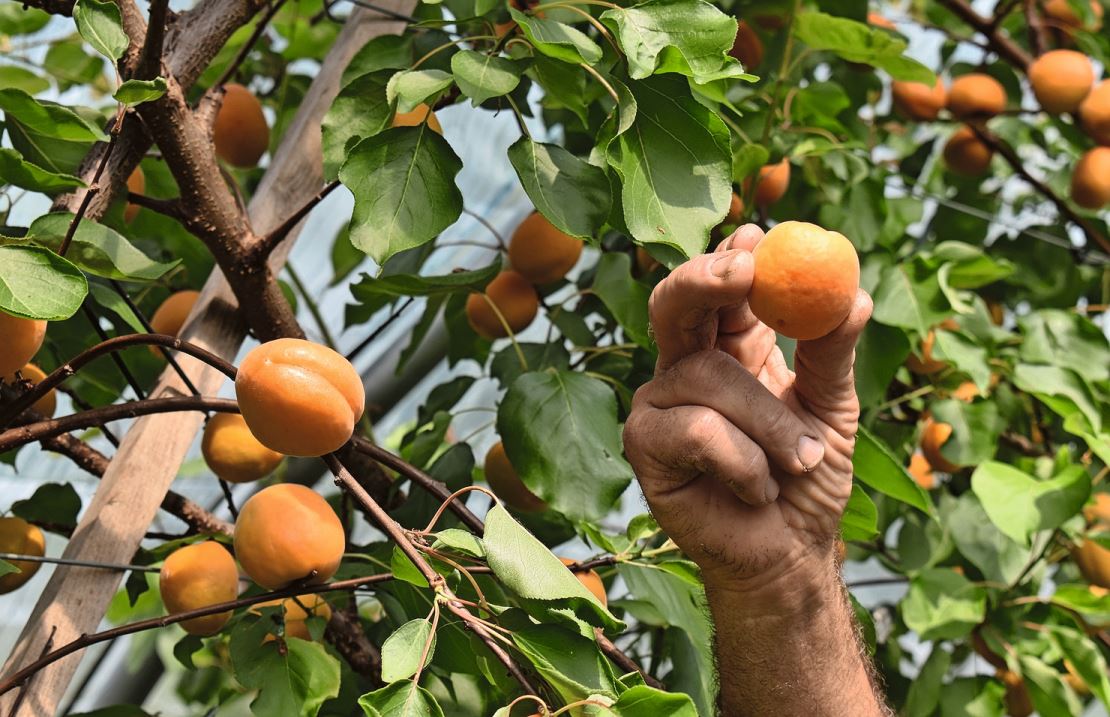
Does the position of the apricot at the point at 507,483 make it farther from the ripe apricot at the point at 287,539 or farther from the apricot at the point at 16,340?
the apricot at the point at 16,340

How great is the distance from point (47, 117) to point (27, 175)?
44mm

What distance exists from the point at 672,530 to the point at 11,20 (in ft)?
3.97

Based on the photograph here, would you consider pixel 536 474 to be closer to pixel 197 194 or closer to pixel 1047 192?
pixel 197 194

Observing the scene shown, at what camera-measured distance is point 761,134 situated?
48.0 inches

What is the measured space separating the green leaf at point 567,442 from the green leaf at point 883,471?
191mm

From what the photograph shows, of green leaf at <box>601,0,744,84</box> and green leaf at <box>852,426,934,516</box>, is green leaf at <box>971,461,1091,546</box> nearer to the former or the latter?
green leaf at <box>852,426,934,516</box>

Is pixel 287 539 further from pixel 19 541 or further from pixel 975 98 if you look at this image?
pixel 975 98

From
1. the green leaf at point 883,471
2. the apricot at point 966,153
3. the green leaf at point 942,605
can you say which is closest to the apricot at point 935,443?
the green leaf at point 942,605

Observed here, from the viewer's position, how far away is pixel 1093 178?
1759mm

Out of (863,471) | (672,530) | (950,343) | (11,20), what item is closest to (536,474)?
(672,530)


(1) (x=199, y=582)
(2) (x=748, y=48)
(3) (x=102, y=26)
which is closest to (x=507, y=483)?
(1) (x=199, y=582)

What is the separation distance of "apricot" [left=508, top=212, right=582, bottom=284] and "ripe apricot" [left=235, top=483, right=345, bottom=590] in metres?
0.39

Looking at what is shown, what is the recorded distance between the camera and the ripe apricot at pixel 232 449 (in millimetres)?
899

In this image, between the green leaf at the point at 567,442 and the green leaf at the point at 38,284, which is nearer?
the green leaf at the point at 38,284
